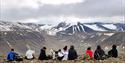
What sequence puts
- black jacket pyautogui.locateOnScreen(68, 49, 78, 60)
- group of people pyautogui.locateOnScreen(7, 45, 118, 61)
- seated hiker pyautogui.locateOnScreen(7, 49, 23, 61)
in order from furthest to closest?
black jacket pyautogui.locateOnScreen(68, 49, 78, 60) < group of people pyautogui.locateOnScreen(7, 45, 118, 61) < seated hiker pyautogui.locateOnScreen(7, 49, 23, 61)

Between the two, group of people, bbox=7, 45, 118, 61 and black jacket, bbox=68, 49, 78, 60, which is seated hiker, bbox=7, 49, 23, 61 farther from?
black jacket, bbox=68, 49, 78, 60

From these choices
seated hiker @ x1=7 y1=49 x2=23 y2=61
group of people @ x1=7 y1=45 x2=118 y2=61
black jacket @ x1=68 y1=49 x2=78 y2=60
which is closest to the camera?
seated hiker @ x1=7 y1=49 x2=23 y2=61

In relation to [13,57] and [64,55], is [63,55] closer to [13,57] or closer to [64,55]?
[64,55]

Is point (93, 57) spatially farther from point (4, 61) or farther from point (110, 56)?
point (4, 61)


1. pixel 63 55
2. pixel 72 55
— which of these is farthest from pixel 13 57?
pixel 72 55

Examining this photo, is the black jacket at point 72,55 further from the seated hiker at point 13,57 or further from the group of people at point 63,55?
the seated hiker at point 13,57

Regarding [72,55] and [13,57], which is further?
[72,55]

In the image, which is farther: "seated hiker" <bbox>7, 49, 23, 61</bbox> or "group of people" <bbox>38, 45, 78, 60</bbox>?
"group of people" <bbox>38, 45, 78, 60</bbox>

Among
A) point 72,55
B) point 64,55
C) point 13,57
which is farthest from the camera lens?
point 64,55

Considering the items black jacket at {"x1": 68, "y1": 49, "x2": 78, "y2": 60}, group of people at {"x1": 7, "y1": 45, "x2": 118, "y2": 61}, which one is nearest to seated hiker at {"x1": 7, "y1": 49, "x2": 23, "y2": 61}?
group of people at {"x1": 7, "y1": 45, "x2": 118, "y2": 61}

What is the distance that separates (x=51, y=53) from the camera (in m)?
36.4

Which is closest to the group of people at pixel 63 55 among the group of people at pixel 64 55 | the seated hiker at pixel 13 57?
the group of people at pixel 64 55

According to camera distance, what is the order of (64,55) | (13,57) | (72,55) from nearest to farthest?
1. (13,57)
2. (72,55)
3. (64,55)

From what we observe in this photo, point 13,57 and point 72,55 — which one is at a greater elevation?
point 13,57
